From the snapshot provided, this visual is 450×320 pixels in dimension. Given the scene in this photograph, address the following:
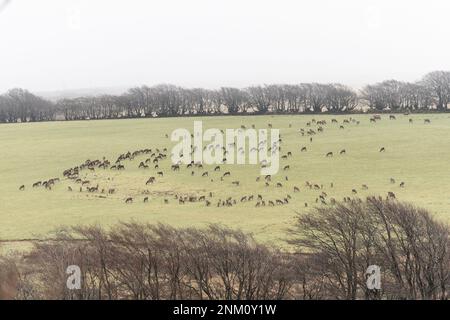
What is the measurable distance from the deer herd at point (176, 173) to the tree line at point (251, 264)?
6885 mm

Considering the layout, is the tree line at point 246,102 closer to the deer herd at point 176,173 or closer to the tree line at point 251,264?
the deer herd at point 176,173

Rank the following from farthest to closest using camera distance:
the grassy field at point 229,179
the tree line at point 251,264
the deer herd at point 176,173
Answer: the deer herd at point 176,173 → the grassy field at point 229,179 → the tree line at point 251,264

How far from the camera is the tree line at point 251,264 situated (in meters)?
14.8

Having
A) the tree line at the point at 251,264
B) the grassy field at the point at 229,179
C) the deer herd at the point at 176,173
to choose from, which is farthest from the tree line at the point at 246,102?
the tree line at the point at 251,264

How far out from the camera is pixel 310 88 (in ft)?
312

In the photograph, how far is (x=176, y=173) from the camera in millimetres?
37031

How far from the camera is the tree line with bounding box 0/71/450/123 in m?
84.6

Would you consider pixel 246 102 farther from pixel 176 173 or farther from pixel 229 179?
pixel 229 179

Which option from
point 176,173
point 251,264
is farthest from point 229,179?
point 251,264

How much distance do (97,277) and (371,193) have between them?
62.8 feet

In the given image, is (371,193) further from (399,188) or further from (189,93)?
(189,93)

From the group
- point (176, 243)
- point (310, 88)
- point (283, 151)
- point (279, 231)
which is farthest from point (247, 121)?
point (176, 243)

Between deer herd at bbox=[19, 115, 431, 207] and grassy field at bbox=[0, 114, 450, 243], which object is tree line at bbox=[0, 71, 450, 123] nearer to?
grassy field at bbox=[0, 114, 450, 243]

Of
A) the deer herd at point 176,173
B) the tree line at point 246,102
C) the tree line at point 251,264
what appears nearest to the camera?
the tree line at point 251,264
